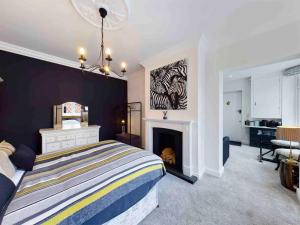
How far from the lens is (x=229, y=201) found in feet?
6.21

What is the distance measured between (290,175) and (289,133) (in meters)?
0.72

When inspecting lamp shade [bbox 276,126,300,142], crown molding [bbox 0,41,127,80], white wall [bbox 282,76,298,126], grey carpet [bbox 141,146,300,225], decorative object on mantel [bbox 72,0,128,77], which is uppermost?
decorative object on mantel [bbox 72,0,128,77]

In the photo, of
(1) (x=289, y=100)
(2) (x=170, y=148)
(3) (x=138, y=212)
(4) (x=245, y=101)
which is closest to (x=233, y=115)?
(4) (x=245, y=101)

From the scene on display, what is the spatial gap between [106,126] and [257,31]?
4.20 meters

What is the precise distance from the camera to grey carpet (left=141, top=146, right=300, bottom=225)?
1584mm

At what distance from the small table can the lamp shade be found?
19.2 inches

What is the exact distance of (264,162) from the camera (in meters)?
3.21

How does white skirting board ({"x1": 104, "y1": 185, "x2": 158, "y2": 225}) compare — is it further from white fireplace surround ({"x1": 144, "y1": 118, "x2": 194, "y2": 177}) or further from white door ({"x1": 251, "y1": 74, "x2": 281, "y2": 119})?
white door ({"x1": 251, "y1": 74, "x2": 281, "y2": 119})

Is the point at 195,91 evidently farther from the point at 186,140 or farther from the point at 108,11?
the point at 108,11

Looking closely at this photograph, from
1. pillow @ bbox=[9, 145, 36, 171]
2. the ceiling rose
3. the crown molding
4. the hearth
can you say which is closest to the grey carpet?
the hearth

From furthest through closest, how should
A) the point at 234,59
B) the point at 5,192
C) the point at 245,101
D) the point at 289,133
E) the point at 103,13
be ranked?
the point at 245,101 → the point at 234,59 → the point at 289,133 → the point at 103,13 → the point at 5,192

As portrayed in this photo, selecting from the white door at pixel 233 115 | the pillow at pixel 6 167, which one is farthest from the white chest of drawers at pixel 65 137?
the white door at pixel 233 115

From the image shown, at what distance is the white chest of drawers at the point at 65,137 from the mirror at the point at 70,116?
0.26 m

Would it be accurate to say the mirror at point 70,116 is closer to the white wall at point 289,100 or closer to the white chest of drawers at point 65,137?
the white chest of drawers at point 65,137
